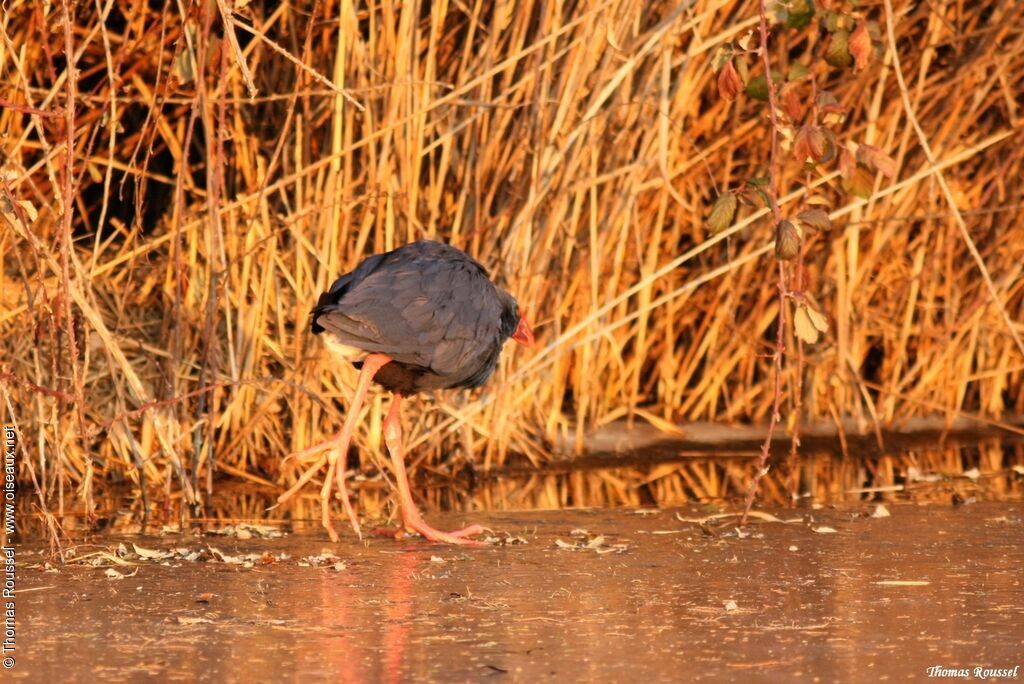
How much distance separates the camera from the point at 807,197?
13.1 ft

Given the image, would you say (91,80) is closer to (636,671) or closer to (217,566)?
(217,566)

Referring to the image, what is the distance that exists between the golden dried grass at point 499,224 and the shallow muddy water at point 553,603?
0.64 meters

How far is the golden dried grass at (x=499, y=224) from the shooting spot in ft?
14.5

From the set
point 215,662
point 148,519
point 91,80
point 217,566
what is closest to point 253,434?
point 148,519

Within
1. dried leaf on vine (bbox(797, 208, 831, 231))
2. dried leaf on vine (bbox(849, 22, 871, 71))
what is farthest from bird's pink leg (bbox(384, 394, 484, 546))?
dried leaf on vine (bbox(849, 22, 871, 71))

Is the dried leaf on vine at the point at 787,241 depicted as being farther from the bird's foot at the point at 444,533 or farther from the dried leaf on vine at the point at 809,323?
the bird's foot at the point at 444,533

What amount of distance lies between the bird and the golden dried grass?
0.86ft

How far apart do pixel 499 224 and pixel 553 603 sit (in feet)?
6.10

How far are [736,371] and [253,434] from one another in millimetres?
1885

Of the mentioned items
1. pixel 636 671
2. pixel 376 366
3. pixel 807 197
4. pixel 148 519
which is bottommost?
A: pixel 636 671

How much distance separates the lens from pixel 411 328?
3818 millimetres

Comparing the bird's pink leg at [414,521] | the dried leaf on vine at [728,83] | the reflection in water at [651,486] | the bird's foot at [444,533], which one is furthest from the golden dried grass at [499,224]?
the dried leaf on vine at [728,83]

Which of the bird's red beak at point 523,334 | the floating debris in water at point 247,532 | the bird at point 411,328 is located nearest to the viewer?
the bird at point 411,328

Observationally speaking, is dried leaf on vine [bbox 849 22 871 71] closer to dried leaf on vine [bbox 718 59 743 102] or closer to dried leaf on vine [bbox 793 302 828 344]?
dried leaf on vine [bbox 718 59 743 102]
